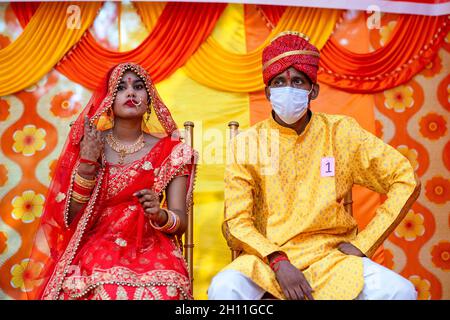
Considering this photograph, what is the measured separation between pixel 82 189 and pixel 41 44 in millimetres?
2013

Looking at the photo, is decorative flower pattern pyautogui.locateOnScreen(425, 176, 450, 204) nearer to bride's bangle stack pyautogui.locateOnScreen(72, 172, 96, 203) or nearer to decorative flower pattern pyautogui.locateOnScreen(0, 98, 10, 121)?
bride's bangle stack pyautogui.locateOnScreen(72, 172, 96, 203)

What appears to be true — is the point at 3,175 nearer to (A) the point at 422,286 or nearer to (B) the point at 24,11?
(B) the point at 24,11

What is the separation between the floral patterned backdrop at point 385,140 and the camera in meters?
4.93

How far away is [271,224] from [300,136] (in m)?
0.55

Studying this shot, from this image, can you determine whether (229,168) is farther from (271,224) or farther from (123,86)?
(123,86)

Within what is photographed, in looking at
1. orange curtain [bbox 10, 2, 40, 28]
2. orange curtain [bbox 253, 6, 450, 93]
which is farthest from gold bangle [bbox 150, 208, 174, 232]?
orange curtain [bbox 10, 2, 40, 28]

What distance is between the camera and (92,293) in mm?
3166

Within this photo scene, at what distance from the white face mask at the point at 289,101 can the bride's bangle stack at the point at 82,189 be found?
1.14m

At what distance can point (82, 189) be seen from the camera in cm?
347

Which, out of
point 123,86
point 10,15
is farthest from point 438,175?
point 10,15

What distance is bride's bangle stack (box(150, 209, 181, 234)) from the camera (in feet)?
11.3

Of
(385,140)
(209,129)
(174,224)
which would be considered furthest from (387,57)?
(174,224)

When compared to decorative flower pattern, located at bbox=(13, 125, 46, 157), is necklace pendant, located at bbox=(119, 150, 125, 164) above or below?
below

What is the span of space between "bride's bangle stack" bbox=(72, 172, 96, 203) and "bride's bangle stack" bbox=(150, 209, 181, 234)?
40 centimetres
